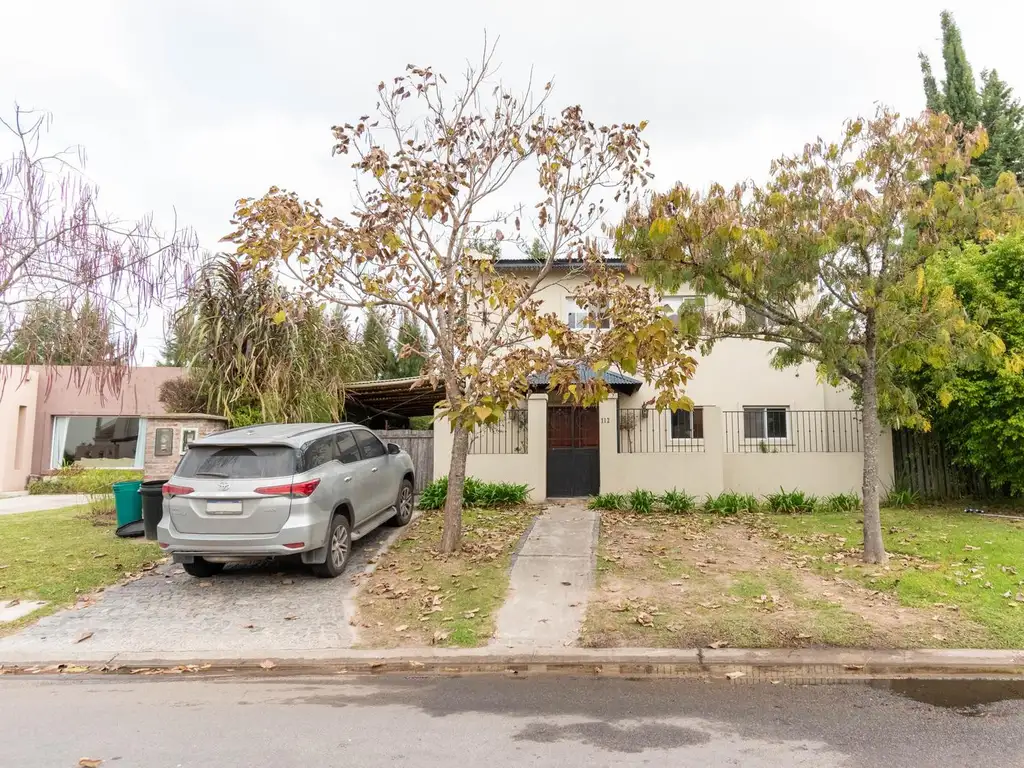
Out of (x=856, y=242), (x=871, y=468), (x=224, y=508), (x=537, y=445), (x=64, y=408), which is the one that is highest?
(x=856, y=242)

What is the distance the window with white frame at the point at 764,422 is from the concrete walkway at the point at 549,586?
5.77 m

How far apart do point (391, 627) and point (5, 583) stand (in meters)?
4.78

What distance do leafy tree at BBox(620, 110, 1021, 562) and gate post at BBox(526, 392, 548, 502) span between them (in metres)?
4.89

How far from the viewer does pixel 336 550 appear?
24.1ft

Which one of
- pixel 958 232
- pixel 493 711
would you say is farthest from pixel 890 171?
pixel 493 711

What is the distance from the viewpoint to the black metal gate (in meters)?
12.8

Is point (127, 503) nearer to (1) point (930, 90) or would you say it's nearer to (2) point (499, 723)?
(2) point (499, 723)

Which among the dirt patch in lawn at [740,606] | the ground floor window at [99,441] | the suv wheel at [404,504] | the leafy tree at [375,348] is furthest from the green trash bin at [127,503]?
the ground floor window at [99,441]

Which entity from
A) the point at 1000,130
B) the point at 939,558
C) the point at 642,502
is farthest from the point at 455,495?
the point at 1000,130

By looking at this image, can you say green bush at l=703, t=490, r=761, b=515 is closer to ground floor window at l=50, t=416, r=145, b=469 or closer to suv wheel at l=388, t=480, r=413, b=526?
suv wheel at l=388, t=480, r=413, b=526

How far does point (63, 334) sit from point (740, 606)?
7262 mm

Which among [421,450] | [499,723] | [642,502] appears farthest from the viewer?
[421,450]

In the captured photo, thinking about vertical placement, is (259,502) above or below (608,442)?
below

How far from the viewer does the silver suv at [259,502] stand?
21.6ft
